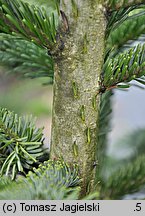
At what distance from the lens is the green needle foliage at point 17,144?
466 millimetres

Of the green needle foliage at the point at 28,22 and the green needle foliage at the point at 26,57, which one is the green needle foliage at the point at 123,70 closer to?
the green needle foliage at the point at 28,22

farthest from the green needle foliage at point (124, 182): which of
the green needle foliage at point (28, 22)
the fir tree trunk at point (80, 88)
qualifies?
the green needle foliage at point (28, 22)

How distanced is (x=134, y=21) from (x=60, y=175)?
30 centimetres

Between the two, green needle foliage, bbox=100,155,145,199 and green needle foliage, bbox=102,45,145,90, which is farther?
green needle foliage, bbox=100,155,145,199

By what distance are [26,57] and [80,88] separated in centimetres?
20

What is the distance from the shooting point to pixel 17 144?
1.55ft

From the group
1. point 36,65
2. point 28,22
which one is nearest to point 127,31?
point 36,65

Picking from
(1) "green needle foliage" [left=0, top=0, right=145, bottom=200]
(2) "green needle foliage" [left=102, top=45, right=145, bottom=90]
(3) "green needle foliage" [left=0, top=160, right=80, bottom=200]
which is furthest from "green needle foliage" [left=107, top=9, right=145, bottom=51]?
(3) "green needle foliage" [left=0, top=160, right=80, bottom=200]

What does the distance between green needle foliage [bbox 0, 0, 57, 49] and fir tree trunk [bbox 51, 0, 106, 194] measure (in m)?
0.02

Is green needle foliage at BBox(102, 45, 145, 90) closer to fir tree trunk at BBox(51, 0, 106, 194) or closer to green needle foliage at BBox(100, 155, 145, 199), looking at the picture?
fir tree trunk at BBox(51, 0, 106, 194)

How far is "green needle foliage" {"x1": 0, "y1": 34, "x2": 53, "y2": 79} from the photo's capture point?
2.01 feet

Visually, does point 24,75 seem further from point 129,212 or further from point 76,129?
point 129,212

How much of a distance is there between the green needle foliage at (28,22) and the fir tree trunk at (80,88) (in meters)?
0.02

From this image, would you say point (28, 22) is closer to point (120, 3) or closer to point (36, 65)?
point (120, 3)
